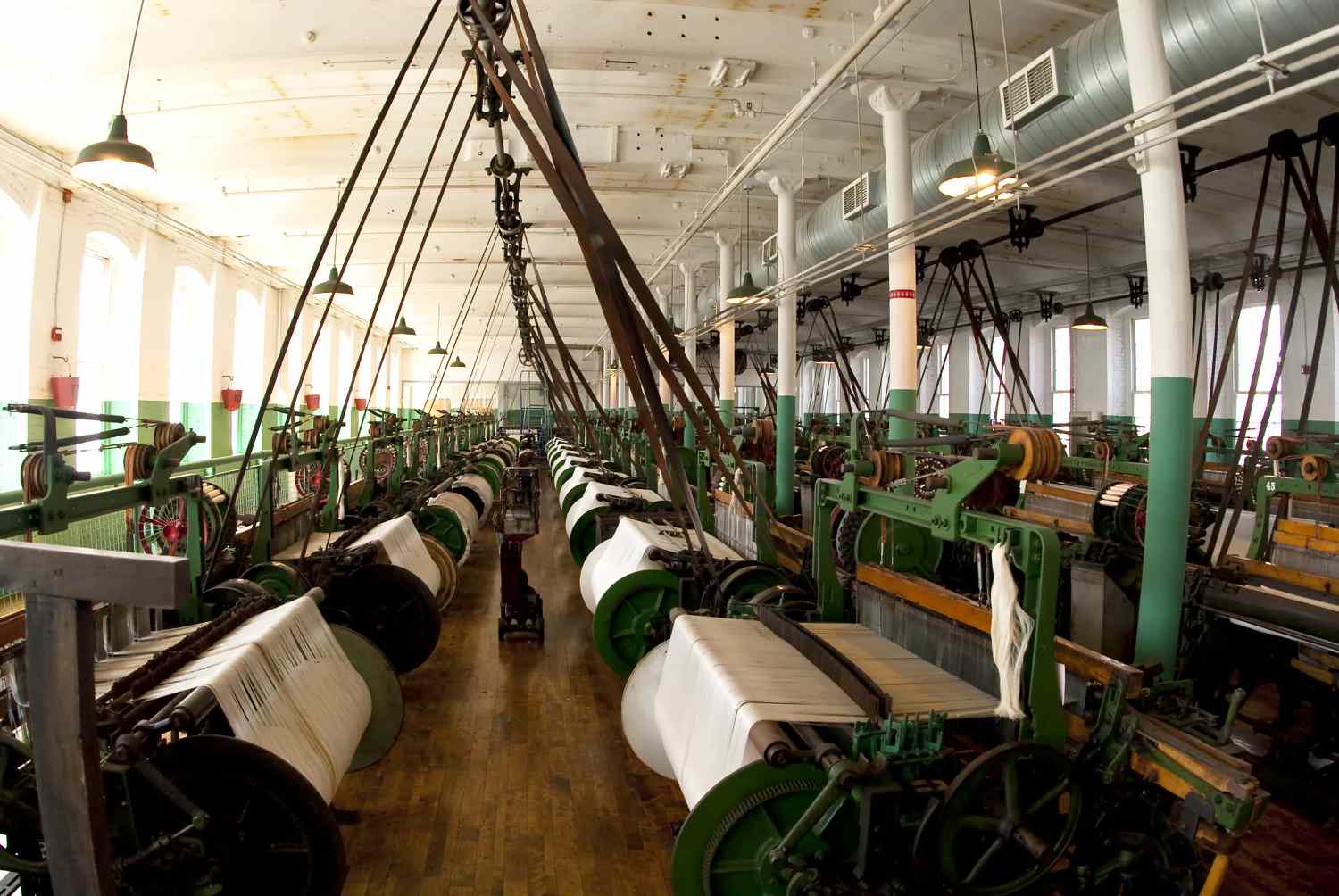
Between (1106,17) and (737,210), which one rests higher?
(737,210)

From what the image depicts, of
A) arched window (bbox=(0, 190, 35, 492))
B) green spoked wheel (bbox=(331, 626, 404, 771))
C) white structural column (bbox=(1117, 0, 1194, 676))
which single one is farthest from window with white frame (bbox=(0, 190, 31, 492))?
white structural column (bbox=(1117, 0, 1194, 676))

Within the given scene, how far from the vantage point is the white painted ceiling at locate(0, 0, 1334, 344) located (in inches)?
211

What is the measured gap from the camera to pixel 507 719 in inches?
167

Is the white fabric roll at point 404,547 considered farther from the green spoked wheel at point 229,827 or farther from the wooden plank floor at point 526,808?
the green spoked wheel at point 229,827

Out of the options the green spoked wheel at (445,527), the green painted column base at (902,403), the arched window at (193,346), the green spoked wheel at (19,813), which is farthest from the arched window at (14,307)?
the green painted column base at (902,403)

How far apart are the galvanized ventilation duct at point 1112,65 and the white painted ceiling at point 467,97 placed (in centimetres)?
68

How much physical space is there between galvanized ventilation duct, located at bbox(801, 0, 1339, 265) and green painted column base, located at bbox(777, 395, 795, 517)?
313 centimetres

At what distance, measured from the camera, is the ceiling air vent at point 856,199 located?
23.4ft

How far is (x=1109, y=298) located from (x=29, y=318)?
50.1ft

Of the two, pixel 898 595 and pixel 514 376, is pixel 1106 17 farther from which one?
pixel 514 376

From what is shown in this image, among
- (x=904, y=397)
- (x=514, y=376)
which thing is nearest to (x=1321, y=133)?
(x=904, y=397)

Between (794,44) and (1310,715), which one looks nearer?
(1310,715)

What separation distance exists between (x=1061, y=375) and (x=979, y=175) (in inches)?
516

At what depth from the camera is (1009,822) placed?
2.30 metres
